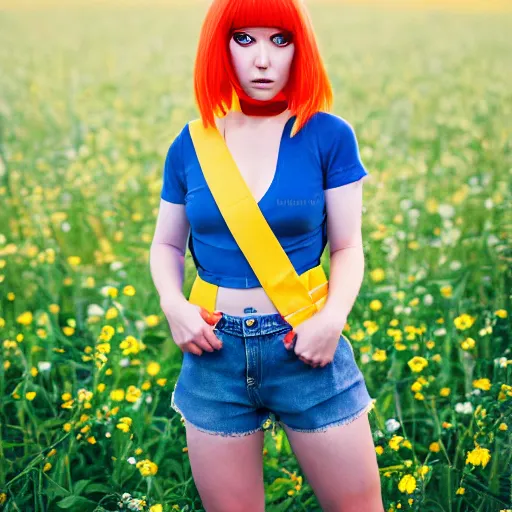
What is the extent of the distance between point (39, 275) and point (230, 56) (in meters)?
2.10

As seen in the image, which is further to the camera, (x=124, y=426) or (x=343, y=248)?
(x=124, y=426)

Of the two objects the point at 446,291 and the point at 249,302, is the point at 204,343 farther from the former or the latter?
the point at 446,291

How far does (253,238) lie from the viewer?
1.73 metres

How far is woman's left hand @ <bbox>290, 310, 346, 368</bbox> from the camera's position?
1.71 metres

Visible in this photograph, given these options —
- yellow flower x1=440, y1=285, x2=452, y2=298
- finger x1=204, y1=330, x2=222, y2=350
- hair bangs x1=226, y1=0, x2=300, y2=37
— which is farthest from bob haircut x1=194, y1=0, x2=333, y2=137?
yellow flower x1=440, y1=285, x2=452, y2=298

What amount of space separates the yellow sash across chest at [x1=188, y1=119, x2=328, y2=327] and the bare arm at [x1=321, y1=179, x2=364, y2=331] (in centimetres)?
5

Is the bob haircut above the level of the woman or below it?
above

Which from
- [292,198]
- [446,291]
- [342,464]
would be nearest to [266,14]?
[292,198]

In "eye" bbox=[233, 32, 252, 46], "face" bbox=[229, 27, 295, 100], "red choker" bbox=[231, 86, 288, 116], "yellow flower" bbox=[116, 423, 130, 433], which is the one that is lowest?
"yellow flower" bbox=[116, 423, 130, 433]

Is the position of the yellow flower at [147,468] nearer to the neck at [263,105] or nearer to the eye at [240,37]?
the neck at [263,105]

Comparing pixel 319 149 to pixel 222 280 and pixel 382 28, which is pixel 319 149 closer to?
pixel 222 280

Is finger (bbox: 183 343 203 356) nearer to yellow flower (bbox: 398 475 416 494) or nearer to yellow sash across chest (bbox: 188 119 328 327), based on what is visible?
yellow sash across chest (bbox: 188 119 328 327)

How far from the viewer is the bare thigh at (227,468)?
1822 mm

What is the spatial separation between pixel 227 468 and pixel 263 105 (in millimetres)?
848
